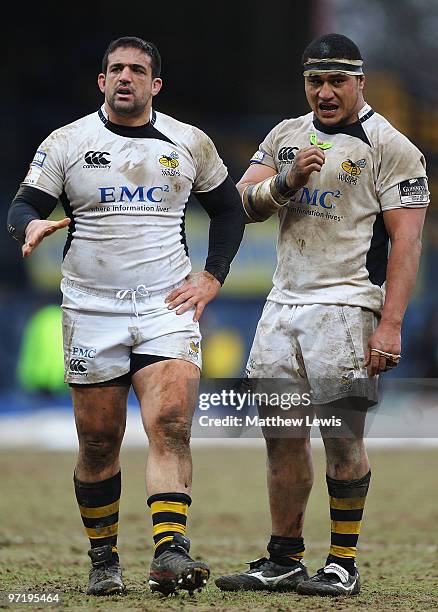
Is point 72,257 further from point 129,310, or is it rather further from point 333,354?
point 333,354

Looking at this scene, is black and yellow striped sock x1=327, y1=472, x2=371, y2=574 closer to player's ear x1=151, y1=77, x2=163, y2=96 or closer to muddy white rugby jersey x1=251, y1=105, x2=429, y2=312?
muddy white rugby jersey x1=251, y1=105, x2=429, y2=312

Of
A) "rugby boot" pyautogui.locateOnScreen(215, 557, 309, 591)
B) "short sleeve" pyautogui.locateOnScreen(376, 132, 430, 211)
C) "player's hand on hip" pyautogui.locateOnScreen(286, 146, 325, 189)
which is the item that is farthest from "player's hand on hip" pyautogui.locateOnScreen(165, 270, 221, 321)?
"rugby boot" pyautogui.locateOnScreen(215, 557, 309, 591)

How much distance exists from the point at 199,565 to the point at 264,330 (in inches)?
53.5

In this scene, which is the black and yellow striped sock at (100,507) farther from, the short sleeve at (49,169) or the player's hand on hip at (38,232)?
the short sleeve at (49,169)

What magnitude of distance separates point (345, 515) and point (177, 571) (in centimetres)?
105

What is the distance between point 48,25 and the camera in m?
21.6

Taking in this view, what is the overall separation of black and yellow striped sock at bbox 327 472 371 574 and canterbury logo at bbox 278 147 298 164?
5.13ft

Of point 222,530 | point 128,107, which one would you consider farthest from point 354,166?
point 222,530

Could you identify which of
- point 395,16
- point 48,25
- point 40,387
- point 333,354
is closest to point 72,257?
point 333,354

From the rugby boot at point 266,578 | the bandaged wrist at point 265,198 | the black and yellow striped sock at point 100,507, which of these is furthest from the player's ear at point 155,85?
the rugby boot at point 266,578

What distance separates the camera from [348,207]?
628 cm

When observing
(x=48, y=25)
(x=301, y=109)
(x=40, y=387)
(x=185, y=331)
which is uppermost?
Answer: (x=48, y=25)

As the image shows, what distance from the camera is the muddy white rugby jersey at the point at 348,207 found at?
623 cm

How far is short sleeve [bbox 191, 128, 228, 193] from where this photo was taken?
20.8 feet
